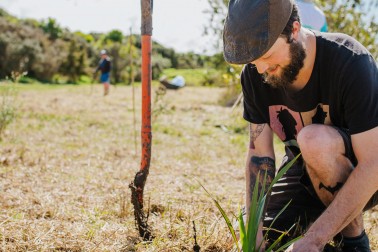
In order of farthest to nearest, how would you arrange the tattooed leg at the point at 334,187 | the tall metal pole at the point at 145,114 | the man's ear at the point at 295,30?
1. the tall metal pole at the point at 145,114
2. the tattooed leg at the point at 334,187
3. the man's ear at the point at 295,30

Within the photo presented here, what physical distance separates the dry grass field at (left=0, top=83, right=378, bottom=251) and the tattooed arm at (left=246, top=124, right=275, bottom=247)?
303 millimetres

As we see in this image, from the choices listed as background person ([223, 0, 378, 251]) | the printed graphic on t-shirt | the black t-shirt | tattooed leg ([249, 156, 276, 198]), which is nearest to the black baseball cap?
background person ([223, 0, 378, 251])

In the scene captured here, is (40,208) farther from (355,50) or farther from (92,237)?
(355,50)

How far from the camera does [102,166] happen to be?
4.41 meters

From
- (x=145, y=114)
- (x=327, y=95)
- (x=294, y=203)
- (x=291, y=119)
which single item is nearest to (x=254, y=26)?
(x=327, y=95)

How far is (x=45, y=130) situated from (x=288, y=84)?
5068 millimetres

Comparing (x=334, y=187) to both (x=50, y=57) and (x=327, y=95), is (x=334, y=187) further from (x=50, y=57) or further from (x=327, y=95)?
(x=50, y=57)

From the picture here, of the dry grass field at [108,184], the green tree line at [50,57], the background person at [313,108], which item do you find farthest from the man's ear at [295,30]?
the green tree line at [50,57]

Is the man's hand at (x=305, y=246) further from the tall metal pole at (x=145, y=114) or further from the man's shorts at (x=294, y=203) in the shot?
the tall metal pole at (x=145, y=114)

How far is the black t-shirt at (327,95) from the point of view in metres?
1.90

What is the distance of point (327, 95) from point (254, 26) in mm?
525

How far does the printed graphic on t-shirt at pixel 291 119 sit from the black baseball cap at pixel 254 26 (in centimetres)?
52

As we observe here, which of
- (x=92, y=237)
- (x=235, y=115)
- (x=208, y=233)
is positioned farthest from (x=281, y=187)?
(x=235, y=115)

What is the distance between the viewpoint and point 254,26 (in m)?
1.86
